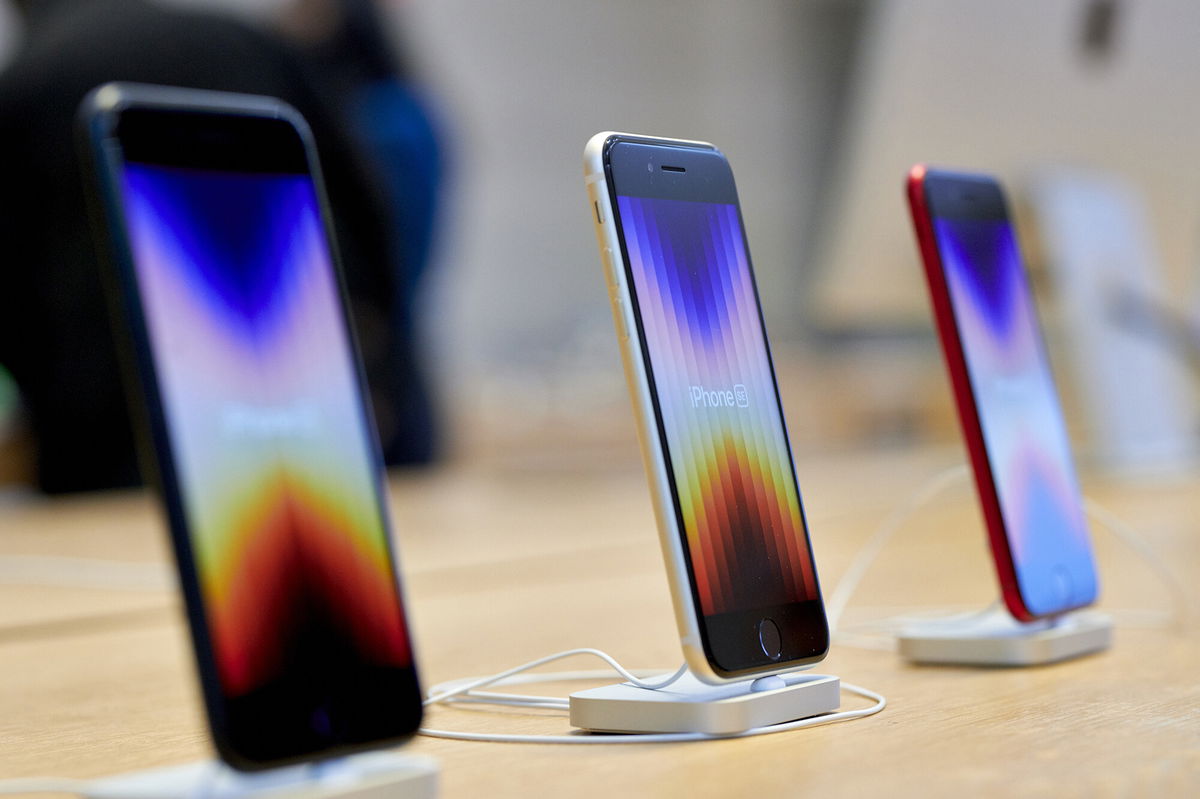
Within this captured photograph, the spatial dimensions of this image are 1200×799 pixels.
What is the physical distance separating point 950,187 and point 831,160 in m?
5.02

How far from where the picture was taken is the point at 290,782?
403 millimetres

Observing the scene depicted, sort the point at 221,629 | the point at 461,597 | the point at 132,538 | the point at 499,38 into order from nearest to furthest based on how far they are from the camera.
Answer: the point at 221,629 → the point at 461,597 → the point at 132,538 → the point at 499,38

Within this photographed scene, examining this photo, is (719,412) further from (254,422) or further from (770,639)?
(254,422)

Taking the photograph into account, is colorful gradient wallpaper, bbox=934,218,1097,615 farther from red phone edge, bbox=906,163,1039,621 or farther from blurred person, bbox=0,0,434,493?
blurred person, bbox=0,0,434,493

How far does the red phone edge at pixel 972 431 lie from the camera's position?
68 cm

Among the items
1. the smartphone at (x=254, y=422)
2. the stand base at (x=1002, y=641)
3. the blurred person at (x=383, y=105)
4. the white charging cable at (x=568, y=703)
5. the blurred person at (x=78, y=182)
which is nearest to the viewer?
the smartphone at (x=254, y=422)

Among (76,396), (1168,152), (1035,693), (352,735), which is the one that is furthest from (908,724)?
(1168,152)

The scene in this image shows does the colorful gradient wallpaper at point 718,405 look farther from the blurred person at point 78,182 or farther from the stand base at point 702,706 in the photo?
the blurred person at point 78,182

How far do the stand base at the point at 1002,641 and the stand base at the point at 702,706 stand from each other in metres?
0.16

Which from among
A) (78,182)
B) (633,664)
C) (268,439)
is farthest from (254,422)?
(78,182)

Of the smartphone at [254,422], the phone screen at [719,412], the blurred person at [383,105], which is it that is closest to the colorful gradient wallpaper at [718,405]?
the phone screen at [719,412]

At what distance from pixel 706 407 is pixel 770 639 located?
0.31ft

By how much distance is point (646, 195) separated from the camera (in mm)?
561

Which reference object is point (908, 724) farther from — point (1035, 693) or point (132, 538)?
→ point (132, 538)
